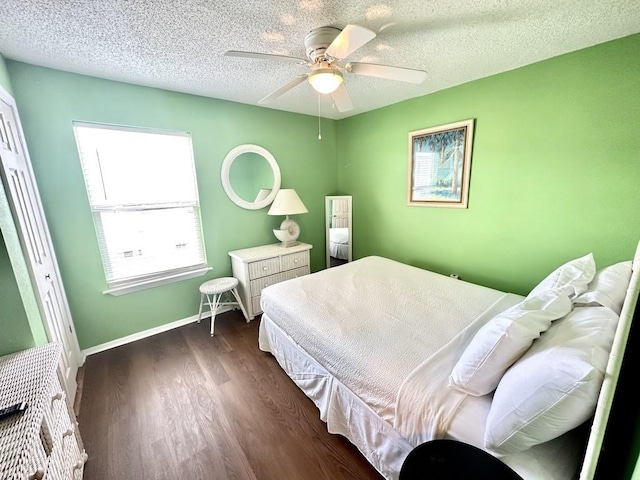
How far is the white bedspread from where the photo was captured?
129 cm

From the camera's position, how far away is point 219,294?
276cm

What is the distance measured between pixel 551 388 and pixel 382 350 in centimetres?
71

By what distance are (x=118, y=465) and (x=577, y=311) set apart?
244cm

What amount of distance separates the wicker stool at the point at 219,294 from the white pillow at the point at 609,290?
2.68 m

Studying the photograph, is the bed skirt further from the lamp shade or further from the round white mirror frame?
the round white mirror frame

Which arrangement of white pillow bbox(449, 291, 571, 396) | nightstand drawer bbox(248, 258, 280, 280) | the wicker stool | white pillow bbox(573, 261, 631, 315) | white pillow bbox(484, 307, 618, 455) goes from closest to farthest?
white pillow bbox(484, 307, 618, 455) < white pillow bbox(449, 291, 571, 396) < white pillow bbox(573, 261, 631, 315) < the wicker stool < nightstand drawer bbox(248, 258, 280, 280)

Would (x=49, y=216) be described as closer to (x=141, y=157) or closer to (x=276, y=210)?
(x=141, y=157)

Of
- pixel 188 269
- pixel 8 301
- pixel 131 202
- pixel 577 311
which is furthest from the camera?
pixel 188 269

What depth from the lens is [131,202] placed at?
2369 mm

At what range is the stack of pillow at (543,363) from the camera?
0.77m

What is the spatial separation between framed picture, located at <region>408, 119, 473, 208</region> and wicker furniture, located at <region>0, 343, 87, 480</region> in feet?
10.2

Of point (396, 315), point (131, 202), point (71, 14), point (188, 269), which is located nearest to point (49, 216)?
point (131, 202)

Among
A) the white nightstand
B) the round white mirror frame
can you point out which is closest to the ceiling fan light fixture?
the round white mirror frame

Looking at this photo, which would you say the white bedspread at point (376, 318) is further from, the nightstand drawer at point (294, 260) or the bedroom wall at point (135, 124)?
the bedroom wall at point (135, 124)
